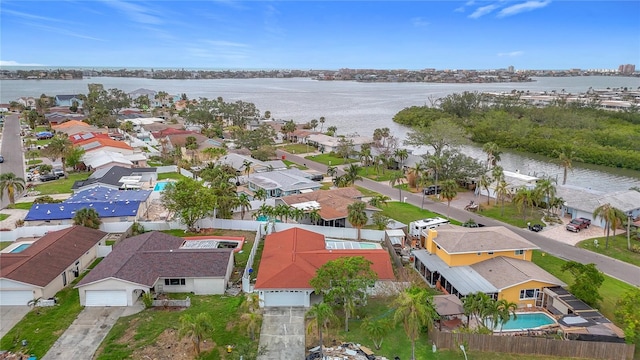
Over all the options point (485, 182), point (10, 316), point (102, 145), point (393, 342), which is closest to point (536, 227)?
point (485, 182)

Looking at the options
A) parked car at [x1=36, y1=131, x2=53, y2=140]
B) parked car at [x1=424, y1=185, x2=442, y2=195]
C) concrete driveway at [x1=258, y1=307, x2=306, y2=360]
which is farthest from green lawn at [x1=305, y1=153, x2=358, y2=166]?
parked car at [x1=36, y1=131, x2=53, y2=140]

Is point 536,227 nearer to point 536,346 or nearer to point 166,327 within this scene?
point 536,346

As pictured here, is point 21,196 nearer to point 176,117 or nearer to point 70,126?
point 70,126

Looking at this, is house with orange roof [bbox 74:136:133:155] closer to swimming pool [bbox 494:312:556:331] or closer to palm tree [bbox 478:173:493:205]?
palm tree [bbox 478:173:493:205]

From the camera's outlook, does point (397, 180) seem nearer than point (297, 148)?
Yes

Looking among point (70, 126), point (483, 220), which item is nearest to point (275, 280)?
point (483, 220)

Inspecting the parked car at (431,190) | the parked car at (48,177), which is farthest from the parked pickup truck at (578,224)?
the parked car at (48,177)
